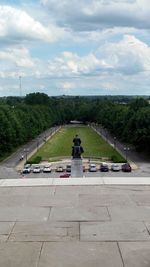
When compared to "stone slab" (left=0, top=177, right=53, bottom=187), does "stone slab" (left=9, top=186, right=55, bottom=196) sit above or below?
above

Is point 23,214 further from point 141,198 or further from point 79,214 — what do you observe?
point 141,198

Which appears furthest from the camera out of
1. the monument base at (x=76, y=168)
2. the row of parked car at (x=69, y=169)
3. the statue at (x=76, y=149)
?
the row of parked car at (x=69, y=169)

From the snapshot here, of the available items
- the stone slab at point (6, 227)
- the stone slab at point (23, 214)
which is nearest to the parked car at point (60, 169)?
the stone slab at point (23, 214)

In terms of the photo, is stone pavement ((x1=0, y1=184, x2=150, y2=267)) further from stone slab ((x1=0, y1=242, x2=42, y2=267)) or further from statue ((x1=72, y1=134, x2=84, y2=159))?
statue ((x1=72, y1=134, x2=84, y2=159))

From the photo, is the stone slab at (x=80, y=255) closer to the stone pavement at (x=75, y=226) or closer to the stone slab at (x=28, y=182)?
the stone pavement at (x=75, y=226)

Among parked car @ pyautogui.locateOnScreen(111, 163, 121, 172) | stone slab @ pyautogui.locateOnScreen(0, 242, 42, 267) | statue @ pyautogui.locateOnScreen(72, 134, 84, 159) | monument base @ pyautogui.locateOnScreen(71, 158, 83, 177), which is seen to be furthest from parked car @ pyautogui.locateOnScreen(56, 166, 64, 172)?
stone slab @ pyautogui.locateOnScreen(0, 242, 42, 267)

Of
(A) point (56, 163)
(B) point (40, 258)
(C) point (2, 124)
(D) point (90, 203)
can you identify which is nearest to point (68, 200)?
(D) point (90, 203)
